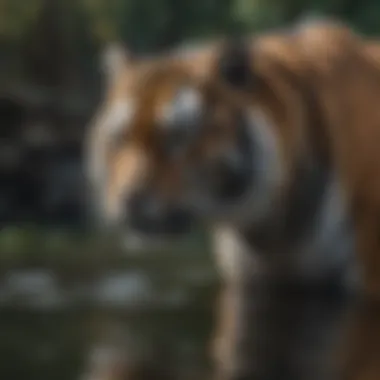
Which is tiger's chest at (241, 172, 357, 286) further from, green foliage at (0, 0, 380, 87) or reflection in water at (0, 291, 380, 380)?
green foliage at (0, 0, 380, 87)

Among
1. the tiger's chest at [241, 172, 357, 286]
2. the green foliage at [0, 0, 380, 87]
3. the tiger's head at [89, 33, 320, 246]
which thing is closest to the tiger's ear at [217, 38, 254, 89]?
the tiger's head at [89, 33, 320, 246]

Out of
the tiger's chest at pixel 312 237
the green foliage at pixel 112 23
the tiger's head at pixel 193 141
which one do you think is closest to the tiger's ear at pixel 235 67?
the tiger's head at pixel 193 141

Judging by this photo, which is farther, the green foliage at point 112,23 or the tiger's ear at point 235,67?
the green foliage at point 112,23

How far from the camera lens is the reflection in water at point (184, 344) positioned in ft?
3.45

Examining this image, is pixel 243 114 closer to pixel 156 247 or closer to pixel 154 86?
pixel 154 86

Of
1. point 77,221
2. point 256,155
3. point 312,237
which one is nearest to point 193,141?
point 256,155

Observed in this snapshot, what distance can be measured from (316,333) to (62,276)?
0.36 meters

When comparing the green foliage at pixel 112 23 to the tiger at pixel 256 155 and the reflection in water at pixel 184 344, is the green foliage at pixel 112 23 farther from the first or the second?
the reflection in water at pixel 184 344

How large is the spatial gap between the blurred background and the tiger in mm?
63

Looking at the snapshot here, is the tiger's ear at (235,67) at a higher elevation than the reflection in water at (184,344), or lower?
higher

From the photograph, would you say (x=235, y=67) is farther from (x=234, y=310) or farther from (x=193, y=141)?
(x=234, y=310)

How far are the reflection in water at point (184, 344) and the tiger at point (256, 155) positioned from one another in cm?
8

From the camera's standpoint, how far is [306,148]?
4.93ft

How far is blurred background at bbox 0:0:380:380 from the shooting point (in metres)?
1.17
